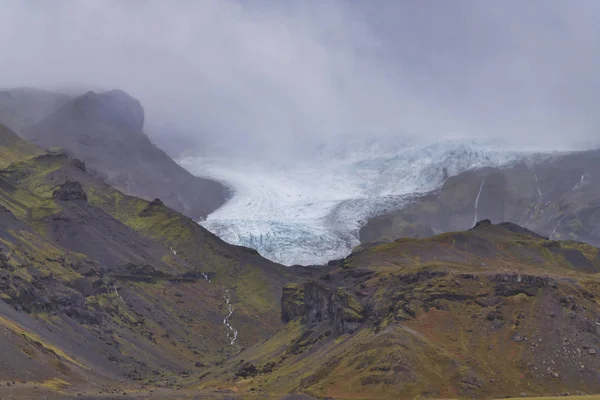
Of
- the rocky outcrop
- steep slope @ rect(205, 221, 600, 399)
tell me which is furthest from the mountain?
the rocky outcrop

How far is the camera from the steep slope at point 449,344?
124375 mm

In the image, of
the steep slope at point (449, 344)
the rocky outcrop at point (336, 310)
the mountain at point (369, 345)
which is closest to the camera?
the steep slope at point (449, 344)

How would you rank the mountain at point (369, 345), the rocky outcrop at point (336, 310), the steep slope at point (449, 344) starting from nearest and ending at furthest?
the steep slope at point (449, 344) → the mountain at point (369, 345) → the rocky outcrop at point (336, 310)

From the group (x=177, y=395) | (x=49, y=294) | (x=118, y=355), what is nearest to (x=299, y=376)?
(x=177, y=395)

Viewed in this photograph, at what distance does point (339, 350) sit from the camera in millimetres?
150750

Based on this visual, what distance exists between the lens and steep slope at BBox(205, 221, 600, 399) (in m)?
124

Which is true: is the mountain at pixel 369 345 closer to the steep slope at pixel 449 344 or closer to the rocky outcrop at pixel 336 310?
the steep slope at pixel 449 344

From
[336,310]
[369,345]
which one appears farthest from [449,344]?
[336,310]

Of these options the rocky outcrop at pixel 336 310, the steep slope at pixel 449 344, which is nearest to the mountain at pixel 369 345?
the steep slope at pixel 449 344

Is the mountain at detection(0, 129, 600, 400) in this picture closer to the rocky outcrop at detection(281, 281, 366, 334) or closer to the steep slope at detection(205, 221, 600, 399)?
the steep slope at detection(205, 221, 600, 399)

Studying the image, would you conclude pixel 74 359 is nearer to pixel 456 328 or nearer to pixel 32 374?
pixel 32 374

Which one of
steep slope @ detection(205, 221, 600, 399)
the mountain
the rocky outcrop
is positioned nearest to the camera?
steep slope @ detection(205, 221, 600, 399)

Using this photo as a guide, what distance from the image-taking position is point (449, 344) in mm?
136375

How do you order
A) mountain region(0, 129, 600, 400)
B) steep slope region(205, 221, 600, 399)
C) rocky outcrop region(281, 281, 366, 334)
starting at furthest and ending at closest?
rocky outcrop region(281, 281, 366, 334) < mountain region(0, 129, 600, 400) < steep slope region(205, 221, 600, 399)
